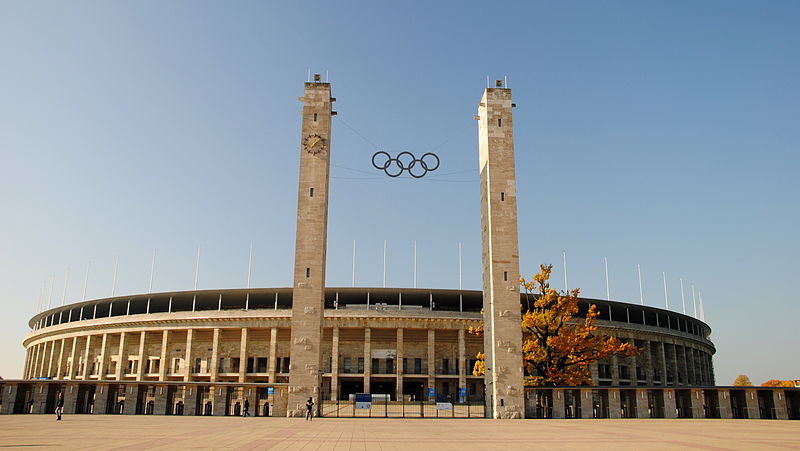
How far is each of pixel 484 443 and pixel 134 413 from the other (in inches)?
1017

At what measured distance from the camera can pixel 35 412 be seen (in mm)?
37219

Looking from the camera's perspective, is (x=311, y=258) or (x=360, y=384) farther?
(x=360, y=384)

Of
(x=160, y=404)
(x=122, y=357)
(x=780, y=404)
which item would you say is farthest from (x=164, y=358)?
(x=780, y=404)

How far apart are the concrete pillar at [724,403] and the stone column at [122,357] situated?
64.1 m

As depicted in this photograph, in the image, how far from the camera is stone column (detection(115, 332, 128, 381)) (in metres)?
73.0

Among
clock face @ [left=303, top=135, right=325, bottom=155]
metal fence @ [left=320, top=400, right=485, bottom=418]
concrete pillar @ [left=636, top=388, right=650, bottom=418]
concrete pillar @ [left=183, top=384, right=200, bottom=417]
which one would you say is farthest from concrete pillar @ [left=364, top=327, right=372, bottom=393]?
concrete pillar @ [left=636, top=388, right=650, bottom=418]

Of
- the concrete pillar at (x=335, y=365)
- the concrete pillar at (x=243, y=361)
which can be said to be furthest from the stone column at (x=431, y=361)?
the concrete pillar at (x=243, y=361)

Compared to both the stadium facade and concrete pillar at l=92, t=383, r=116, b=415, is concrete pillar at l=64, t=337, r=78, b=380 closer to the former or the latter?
the stadium facade

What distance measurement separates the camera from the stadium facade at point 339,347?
123ft

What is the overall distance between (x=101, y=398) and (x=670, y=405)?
34.9m

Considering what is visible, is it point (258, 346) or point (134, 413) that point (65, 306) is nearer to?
point (258, 346)

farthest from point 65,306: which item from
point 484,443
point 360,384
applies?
point 484,443

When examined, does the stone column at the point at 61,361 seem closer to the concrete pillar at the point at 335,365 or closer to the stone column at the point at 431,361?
the concrete pillar at the point at 335,365

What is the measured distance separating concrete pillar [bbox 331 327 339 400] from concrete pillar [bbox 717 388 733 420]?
40270 millimetres
